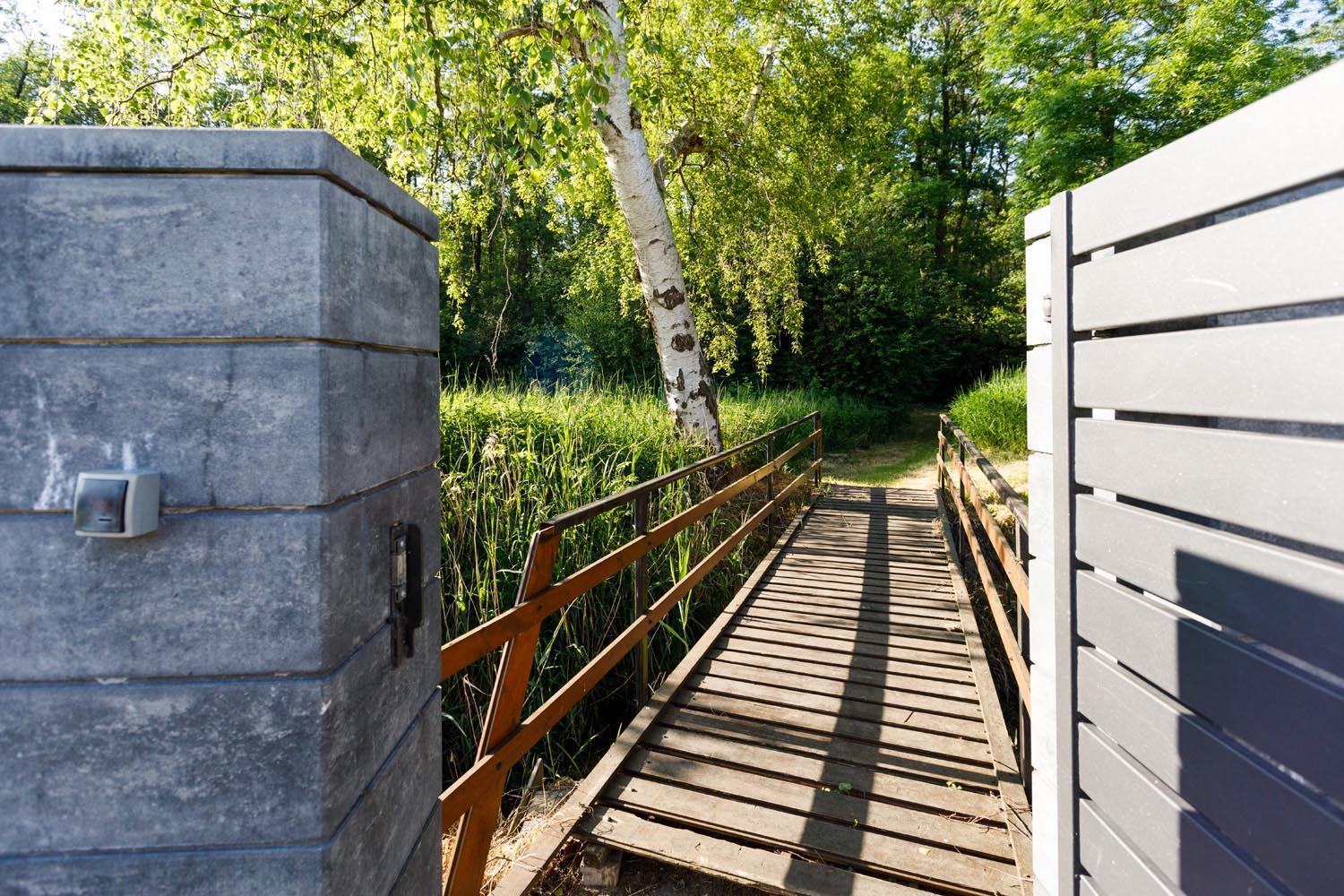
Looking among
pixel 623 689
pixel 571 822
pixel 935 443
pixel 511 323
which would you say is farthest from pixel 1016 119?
pixel 571 822

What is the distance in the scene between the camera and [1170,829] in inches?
45.8

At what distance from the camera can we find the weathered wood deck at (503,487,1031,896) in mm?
2289

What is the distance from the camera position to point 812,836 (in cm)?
239

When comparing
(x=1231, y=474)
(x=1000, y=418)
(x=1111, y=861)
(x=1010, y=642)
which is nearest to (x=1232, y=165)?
(x=1231, y=474)

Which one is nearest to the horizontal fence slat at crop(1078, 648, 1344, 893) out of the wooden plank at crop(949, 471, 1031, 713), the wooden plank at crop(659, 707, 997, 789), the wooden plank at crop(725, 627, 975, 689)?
the wooden plank at crop(949, 471, 1031, 713)

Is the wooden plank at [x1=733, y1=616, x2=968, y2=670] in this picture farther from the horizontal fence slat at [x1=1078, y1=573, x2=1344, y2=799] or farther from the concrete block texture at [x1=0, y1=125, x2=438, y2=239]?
the concrete block texture at [x1=0, y1=125, x2=438, y2=239]

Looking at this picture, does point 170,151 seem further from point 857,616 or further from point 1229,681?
point 857,616

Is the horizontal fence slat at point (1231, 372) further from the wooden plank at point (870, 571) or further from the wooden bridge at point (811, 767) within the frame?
the wooden plank at point (870, 571)

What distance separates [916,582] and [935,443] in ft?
35.9

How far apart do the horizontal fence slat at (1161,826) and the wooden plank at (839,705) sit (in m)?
1.77

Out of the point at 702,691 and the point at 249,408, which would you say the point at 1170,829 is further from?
the point at 702,691

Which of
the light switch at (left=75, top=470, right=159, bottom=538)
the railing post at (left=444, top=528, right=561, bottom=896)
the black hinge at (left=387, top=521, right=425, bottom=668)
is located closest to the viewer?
the light switch at (left=75, top=470, right=159, bottom=538)

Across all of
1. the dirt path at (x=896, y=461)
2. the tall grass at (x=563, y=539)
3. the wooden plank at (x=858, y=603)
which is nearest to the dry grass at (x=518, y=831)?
the tall grass at (x=563, y=539)

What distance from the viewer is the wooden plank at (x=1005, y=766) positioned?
7.36 ft
